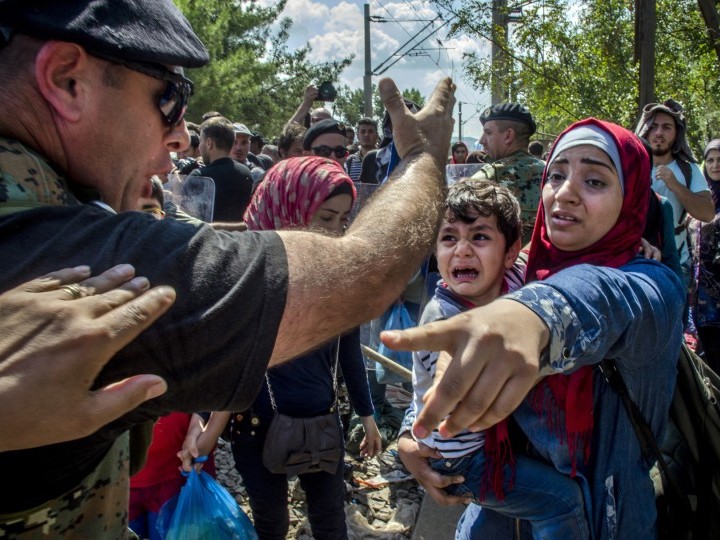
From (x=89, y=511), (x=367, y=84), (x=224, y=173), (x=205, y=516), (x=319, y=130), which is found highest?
(x=367, y=84)

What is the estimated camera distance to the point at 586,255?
6.18 ft

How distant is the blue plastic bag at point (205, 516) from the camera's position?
2.51 metres

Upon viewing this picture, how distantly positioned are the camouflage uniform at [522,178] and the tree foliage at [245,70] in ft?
48.5

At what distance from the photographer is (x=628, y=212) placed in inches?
75.5

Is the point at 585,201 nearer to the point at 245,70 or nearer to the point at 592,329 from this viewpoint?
the point at 592,329

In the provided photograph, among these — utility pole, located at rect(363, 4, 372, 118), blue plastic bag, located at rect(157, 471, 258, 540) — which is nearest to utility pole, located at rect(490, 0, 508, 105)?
utility pole, located at rect(363, 4, 372, 118)

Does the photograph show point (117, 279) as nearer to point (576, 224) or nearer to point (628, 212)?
point (576, 224)

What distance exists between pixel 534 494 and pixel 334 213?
1.53 meters

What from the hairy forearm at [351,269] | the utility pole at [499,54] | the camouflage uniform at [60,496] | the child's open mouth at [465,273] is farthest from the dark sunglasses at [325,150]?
the utility pole at [499,54]

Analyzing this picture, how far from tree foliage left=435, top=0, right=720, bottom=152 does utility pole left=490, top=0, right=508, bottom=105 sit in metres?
0.18

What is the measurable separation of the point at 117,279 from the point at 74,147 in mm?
409

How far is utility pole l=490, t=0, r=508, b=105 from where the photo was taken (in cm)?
1112

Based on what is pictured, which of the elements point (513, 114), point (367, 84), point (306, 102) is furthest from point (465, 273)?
point (367, 84)

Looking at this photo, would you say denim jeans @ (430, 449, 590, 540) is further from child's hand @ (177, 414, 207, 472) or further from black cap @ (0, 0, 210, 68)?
black cap @ (0, 0, 210, 68)
